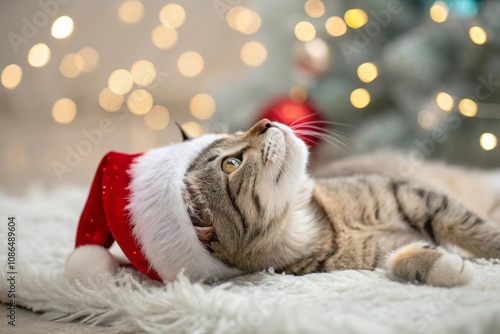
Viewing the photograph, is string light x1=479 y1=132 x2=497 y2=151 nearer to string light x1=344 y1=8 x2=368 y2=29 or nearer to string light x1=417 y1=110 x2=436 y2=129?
string light x1=417 y1=110 x2=436 y2=129

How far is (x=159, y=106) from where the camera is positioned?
3.76 meters

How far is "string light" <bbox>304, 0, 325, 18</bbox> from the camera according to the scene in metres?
2.30

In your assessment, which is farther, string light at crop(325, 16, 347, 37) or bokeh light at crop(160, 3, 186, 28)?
bokeh light at crop(160, 3, 186, 28)

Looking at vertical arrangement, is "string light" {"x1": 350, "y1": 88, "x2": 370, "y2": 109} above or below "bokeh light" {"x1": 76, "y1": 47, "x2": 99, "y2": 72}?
below

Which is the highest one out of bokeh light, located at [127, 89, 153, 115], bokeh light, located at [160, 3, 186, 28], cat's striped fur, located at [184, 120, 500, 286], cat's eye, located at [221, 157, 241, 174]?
bokeh light, located at [160, 3, 186, 28]

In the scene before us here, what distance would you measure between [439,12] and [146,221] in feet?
4.57

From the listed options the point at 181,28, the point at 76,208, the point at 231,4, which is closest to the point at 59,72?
the point at 181,28

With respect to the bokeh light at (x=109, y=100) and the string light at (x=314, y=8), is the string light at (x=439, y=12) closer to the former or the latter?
the string light at (x=314, y=8)

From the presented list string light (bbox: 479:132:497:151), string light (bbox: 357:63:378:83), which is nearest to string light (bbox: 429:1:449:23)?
string light (bbox: 357:63:378:83)

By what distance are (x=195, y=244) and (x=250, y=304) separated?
0.21m

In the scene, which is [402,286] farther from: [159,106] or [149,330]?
[159,106]

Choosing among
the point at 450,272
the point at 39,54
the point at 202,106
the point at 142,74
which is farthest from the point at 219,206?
the point at 142,74

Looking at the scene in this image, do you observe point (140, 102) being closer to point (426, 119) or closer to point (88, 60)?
point (88, 60)

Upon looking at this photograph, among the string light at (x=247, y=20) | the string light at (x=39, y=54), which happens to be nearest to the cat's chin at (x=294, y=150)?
the string light at (x=247, y=20)
